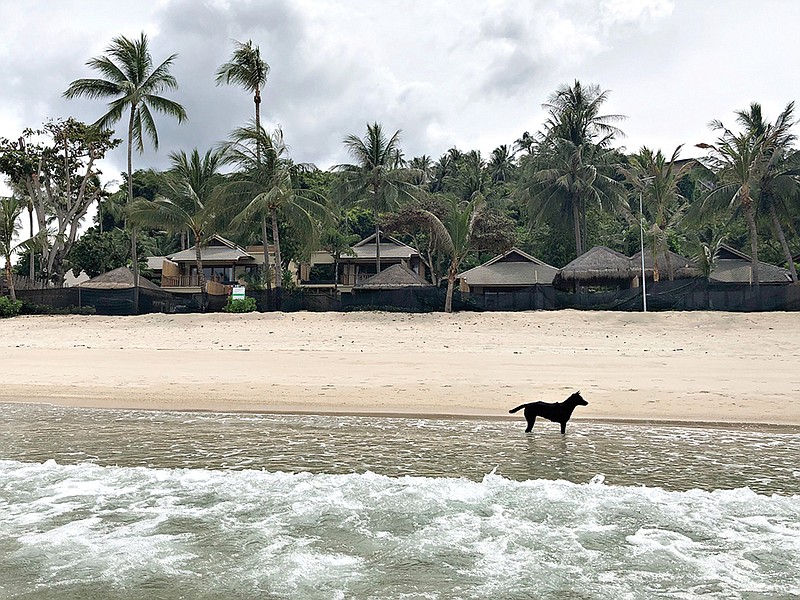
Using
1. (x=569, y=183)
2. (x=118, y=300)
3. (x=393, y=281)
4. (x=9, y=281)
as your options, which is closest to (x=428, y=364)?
(x=118, y=300)

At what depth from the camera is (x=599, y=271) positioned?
1227 inches

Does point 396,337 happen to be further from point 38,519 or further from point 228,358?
point 38,519

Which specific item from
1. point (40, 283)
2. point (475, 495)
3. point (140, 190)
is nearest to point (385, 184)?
point (40, 283)

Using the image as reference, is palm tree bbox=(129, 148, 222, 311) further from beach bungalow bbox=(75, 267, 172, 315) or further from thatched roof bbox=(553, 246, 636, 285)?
thatched roof bbox=(553, 246, 636, 285)

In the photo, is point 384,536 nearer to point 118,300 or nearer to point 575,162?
point 118,300

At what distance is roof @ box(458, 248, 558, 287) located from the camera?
121ft

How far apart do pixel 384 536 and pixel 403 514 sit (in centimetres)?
45

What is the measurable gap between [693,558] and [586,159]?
39581 mm

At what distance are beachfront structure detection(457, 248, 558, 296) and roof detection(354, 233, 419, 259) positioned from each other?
222 inches

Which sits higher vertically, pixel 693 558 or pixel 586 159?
pixel 586 159

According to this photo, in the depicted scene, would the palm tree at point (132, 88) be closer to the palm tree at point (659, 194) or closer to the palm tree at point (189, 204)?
the palm tree at point (189, 204)

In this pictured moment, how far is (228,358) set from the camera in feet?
50.7

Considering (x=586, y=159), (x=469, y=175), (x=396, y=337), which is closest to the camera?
(x=396, y=337)

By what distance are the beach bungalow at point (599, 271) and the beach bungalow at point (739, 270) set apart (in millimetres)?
4991
